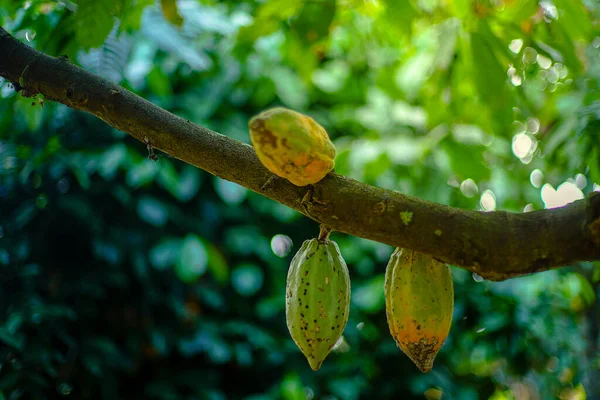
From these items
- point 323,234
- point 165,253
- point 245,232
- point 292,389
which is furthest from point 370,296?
point 323,234

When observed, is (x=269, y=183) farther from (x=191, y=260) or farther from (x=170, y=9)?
(x=191, y=260)

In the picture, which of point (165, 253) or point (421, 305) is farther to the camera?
point (165, 253)

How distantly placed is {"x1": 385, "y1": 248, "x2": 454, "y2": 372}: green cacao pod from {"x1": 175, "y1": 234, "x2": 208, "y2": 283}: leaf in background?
1.69 meters

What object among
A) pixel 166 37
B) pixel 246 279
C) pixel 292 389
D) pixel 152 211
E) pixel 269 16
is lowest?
pixel 292 389

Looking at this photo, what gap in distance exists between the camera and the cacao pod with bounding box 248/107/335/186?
70 centimetres

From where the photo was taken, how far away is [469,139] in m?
2.16

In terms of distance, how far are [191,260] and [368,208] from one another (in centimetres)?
186

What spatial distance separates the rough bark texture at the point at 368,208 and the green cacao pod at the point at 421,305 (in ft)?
0.46

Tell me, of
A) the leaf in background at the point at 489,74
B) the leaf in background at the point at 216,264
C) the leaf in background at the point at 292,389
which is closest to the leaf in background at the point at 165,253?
the leaf in background at the point at 216,264

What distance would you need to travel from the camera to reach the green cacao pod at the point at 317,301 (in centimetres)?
87

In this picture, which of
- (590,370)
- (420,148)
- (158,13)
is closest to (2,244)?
(158,13)

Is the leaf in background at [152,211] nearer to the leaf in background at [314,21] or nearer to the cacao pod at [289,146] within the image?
the leaf in background at [314,21]

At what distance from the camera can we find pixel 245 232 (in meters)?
2.77

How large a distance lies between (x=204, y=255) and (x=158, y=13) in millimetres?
1069
